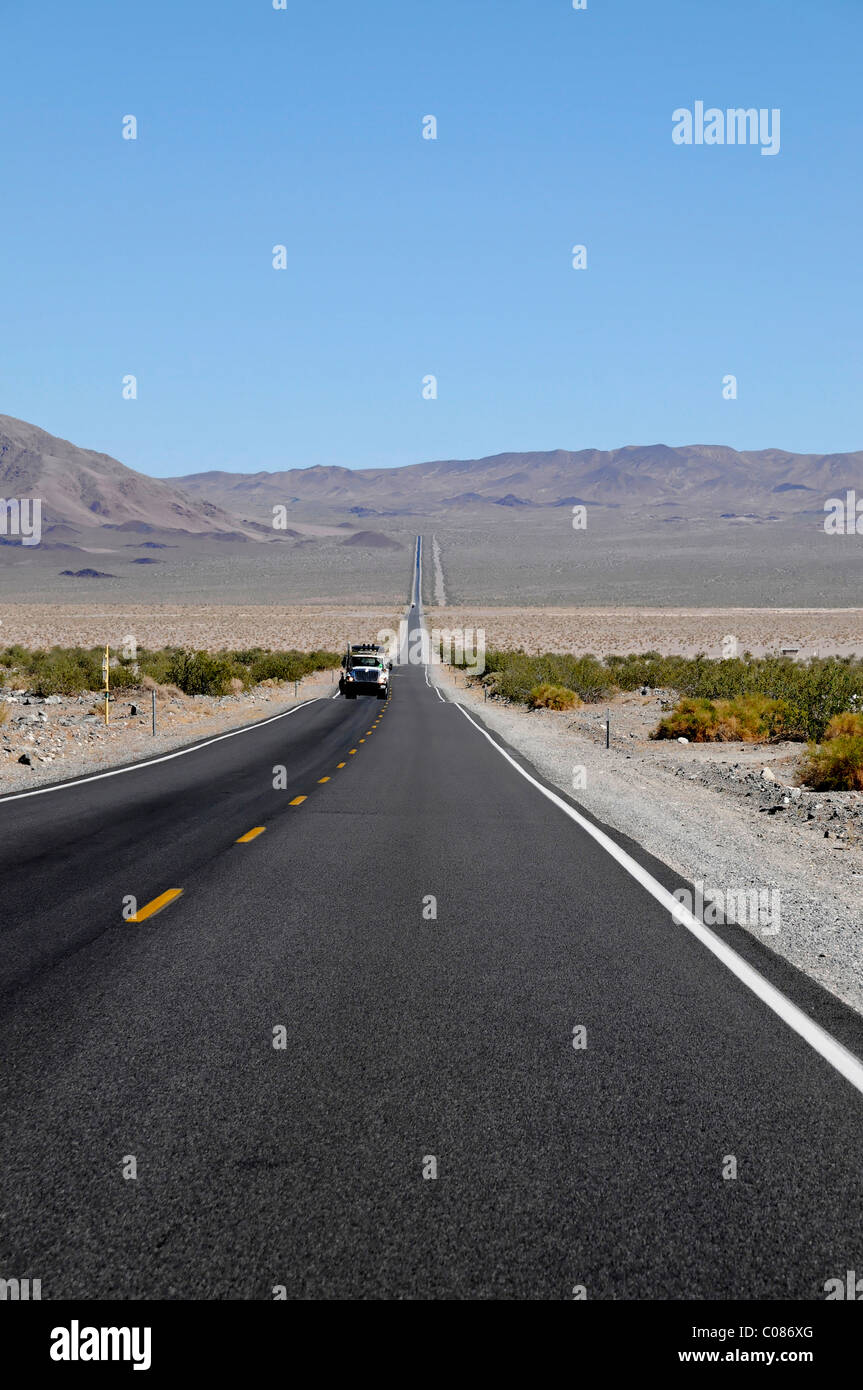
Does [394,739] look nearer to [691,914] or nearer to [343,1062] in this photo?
[691,914]

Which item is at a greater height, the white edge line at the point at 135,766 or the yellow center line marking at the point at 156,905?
the yellow center line marking at the point at 156,905

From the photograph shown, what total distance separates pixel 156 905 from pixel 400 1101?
4572mm

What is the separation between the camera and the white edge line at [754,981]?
18.3ft

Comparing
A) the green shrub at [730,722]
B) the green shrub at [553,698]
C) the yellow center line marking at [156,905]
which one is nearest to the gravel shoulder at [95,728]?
the green shrub at [553,698]

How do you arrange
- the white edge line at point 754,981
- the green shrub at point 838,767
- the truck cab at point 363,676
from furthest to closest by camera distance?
1. the truck cab at point 363,676
2. the green shrub at point 838,767
3. the white edge line at point 754,981

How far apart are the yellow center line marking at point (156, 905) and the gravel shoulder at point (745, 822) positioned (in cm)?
438

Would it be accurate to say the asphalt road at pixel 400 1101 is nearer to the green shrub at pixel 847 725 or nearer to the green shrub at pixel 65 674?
the green shrub at pixel 847 725

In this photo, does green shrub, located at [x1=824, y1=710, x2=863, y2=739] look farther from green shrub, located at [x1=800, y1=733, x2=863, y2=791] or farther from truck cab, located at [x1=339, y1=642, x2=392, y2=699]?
truck cab, located at [x1=339, y1=642, x2=392, y2=699]

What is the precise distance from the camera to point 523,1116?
484 cm

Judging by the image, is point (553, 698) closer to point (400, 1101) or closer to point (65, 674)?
point (65, 674)

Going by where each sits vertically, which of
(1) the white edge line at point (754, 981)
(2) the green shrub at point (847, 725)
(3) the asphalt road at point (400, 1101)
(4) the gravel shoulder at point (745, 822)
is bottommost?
(4) the gravel shoulder at point (745, 822)

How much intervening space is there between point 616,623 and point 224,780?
291ft

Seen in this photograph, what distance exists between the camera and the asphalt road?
3.71m
